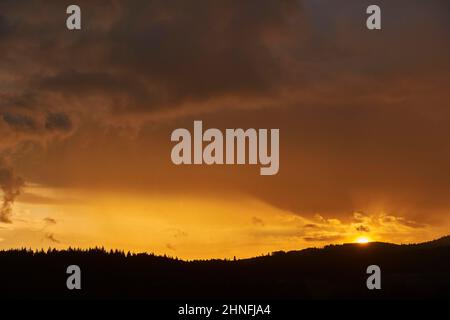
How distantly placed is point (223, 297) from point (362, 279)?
37.5m

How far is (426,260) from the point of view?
511 feet

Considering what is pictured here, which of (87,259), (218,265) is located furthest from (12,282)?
(218,265)

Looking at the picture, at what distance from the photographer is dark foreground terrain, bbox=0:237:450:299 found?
452 feet

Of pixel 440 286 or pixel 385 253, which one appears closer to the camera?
pixel 440 286

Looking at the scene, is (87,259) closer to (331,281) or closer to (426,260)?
(331,281)

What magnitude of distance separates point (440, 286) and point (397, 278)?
9496 mm

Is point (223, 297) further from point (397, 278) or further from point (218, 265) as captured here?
point (397, 278)

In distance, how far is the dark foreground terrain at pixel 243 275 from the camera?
137875mm

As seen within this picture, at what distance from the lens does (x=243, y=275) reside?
144750mm
